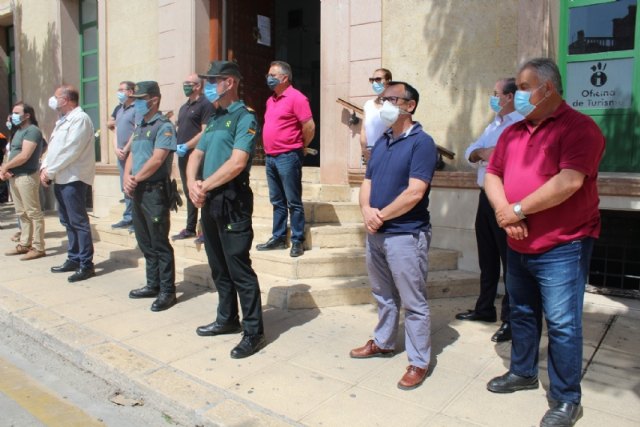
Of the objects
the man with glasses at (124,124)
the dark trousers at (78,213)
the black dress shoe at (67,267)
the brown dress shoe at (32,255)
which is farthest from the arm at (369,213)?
the brown dress shoe at (32,255)

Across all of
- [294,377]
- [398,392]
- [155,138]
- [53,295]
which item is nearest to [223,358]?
[294,377]

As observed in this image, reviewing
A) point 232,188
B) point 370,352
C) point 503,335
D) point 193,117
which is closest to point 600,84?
point 503,335

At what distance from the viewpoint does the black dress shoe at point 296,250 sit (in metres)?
5.54

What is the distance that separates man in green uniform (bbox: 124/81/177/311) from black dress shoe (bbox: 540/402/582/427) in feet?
11.3

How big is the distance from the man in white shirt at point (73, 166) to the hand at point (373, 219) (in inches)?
154

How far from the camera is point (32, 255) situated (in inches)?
282

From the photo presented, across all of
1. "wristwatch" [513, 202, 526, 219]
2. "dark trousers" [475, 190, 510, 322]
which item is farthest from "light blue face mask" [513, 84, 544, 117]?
"dark trousers" [475, 190, 510, 322]

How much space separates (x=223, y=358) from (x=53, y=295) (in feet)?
8.47

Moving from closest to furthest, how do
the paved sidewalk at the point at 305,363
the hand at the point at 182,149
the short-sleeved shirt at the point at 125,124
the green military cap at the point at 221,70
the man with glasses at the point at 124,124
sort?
the paved sidewalk at the point at 305,363
the green military cap at the point at 221,70
the hand at the point at 182,149
the man with glasses at the point at 124,124
the short-sleeved shirt at the point at 125,124

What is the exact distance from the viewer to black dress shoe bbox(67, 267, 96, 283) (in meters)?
6.01

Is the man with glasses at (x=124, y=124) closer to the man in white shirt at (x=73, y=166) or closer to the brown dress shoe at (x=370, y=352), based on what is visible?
the man in white shirt at (x=73, y=166)

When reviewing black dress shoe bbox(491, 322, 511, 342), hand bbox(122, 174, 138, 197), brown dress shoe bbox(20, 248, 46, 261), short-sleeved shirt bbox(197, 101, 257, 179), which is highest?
short-sleeved shirt bbox(197, 101, 257, 179)

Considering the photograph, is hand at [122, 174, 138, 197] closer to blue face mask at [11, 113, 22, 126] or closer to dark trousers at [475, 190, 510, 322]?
blue face mask at [11, 113, 22, 126]

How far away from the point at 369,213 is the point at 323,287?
69.5 inches
